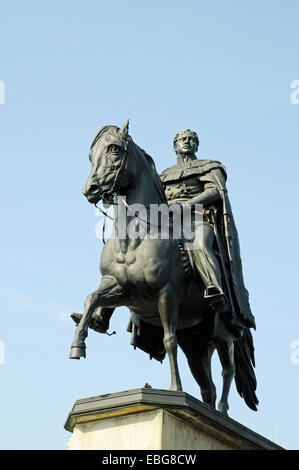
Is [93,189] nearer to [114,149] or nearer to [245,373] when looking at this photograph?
[114,149]

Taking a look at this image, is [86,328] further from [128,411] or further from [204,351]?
[204,351]

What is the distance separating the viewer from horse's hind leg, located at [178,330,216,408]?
51.4 ft

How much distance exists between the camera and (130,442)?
508 inches

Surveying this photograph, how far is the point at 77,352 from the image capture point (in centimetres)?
1352

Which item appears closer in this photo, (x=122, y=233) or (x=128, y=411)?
(x=128, y=411)

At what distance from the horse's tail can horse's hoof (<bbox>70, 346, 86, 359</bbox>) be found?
361 centimetres

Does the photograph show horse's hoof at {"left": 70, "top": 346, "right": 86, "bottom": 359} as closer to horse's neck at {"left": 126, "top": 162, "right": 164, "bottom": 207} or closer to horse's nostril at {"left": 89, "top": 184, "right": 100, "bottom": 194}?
horse's nostril at {"left": 89, "top": 184, "right": 100, "bottom": 194}

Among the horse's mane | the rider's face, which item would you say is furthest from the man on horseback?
the horse's mane

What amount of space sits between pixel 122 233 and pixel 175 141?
2.91 m

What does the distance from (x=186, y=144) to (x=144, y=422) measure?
A: 5251 mm

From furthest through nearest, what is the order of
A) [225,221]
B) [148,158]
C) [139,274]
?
[225,221], [148,158], [139,274]

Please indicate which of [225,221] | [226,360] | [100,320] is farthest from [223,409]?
[225,221]
